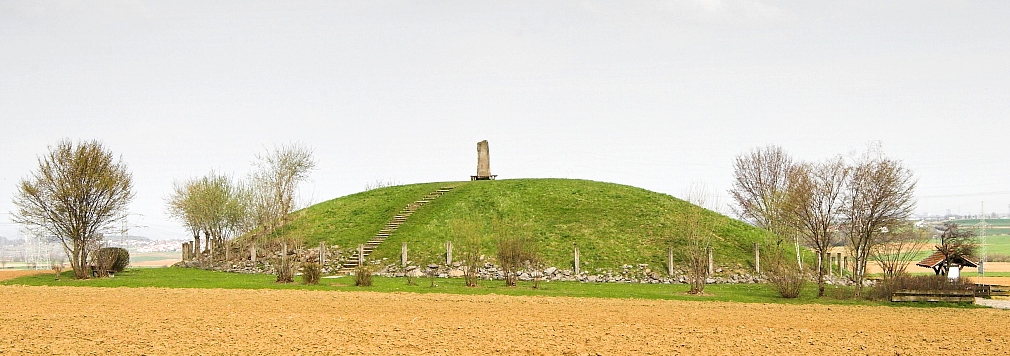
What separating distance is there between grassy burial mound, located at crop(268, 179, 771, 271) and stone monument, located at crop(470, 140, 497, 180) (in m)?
2.30

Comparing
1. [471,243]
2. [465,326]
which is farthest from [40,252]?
[465,326]

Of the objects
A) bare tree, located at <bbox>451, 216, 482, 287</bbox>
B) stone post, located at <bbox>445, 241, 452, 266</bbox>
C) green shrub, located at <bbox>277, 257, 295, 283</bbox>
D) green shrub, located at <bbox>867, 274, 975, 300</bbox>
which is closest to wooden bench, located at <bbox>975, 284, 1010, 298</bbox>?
green shrub, located at <bbox>867, 274, 975, 300</bbox>

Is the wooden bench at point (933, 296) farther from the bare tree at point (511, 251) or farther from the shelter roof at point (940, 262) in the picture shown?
the bare tree at point (511, 251)

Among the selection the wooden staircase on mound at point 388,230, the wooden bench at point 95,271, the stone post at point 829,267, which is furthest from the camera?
the wooden staircase on mound at point 388,230

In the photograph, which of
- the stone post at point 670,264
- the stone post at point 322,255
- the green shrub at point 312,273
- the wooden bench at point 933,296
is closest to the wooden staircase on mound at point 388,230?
the stone post at point 322,255

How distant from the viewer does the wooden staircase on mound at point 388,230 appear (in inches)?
1929

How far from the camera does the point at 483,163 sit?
67562mm

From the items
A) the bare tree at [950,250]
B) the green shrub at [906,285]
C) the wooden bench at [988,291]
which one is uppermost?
the bare tree at [950,250]

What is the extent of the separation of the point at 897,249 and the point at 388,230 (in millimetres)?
30110

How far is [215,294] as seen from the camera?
3189cm

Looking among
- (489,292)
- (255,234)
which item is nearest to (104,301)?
(489,292)

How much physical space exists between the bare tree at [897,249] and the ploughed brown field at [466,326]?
593cm

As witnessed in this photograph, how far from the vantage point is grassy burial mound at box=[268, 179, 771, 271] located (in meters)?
48.4

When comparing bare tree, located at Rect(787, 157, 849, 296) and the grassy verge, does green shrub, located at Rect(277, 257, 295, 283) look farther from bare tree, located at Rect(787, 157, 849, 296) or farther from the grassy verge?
bare tree, located at Rect(787, 157, 849, 296)
